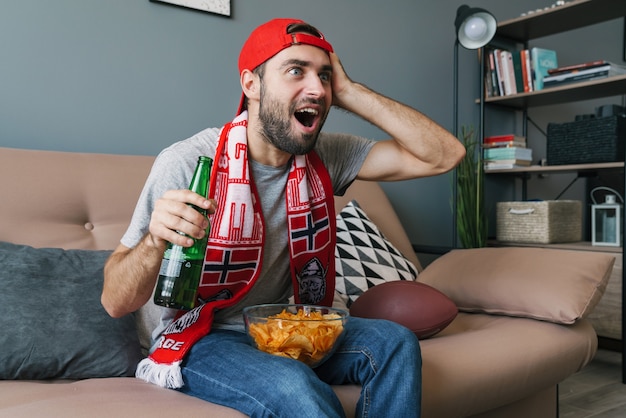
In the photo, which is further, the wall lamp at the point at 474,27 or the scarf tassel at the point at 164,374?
the wall lamp at the point at 474,27

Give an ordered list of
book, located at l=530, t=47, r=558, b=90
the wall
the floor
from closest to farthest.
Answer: the wall → the floor → book, located at l=530, t=47, r=558, b=90

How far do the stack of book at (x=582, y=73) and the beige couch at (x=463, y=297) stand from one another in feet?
4.65

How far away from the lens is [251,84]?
141 cm

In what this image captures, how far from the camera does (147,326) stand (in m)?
1.39

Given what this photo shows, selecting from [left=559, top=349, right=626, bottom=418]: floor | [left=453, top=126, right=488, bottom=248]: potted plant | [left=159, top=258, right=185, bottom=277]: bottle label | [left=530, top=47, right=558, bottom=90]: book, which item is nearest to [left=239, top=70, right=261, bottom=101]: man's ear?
[left=159, top=258, right=185, bottom=277]: bottle label

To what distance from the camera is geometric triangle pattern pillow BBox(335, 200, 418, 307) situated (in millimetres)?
1954

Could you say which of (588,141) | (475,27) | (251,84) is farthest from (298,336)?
(588,141)

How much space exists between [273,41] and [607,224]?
2264mm

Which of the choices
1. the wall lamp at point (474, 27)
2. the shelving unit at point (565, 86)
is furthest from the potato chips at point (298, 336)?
the wall lamp at point (474, 27)

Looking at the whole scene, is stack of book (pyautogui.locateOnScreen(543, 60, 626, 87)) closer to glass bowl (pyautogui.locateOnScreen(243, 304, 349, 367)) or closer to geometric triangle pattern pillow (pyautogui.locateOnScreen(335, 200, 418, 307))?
geometric triangle pattern pillow (pyautogui.locateOnScreen(335, 200, 418, 307))

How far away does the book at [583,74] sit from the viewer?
2.83 m

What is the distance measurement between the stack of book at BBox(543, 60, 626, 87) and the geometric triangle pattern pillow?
149 cm

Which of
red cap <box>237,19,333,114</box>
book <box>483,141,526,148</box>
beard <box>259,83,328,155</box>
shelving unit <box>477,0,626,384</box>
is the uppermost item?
shelving unit <box>477,0,626,384</box>

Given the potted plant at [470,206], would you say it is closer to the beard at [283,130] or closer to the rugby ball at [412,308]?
the rugby ball at [412,308]
